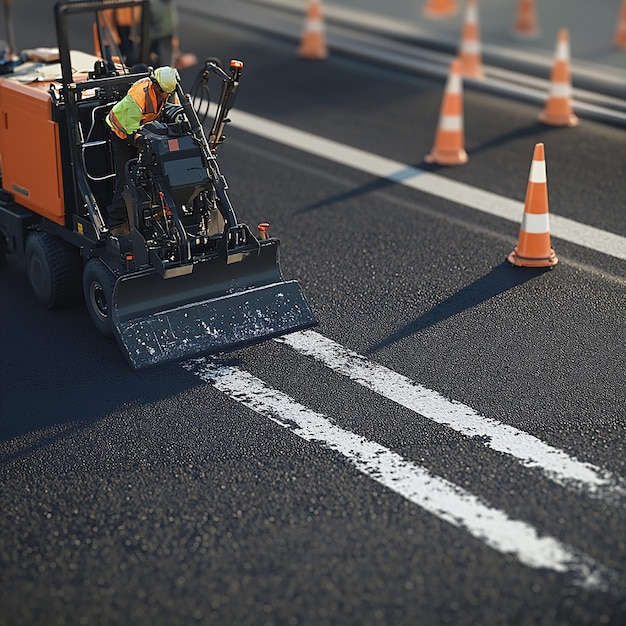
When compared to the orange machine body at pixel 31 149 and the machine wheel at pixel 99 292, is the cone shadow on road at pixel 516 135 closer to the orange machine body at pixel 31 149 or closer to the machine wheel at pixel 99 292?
the orange machine body at pixel 31 149

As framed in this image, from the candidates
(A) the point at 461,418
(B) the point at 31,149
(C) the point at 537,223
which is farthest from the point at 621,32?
(A) the point at 461,418

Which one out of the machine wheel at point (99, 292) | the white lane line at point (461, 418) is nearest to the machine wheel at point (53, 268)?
the machine wheel at point (99, 292)

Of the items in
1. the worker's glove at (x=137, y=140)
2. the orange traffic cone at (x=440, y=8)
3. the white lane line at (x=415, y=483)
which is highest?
the worker's glove at (x=137, y=140)

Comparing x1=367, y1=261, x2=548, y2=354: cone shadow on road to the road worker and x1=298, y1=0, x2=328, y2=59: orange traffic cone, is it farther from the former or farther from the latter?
x1=298, y1=0, x2=328, y2=59: orange traffic cone

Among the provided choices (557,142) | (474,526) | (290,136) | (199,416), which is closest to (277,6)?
(290,136)

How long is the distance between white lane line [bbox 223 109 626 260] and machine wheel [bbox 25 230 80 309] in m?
3.70

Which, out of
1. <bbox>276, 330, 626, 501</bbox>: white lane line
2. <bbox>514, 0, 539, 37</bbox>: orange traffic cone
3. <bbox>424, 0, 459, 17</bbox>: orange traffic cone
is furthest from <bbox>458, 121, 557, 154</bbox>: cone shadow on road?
<bbox>424, 0, 459, 17</bbox>: orange traffic cone

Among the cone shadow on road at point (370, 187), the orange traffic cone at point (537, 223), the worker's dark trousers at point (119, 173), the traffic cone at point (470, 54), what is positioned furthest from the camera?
the traffic cone at point (470, 54)

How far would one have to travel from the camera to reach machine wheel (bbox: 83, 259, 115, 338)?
688cm

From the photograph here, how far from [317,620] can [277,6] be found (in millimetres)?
13697

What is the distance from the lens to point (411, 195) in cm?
977

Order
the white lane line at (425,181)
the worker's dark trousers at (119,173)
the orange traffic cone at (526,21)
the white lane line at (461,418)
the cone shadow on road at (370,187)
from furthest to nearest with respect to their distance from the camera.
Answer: the orange traffic cone at (526,21), the cone shadow on road at (370,187), the white lane line at (425,181), the worker's dark trousers at (119,173), the white lane line at (461,418)

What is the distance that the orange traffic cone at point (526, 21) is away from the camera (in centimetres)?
1538

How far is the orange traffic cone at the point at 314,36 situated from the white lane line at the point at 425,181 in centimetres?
251
